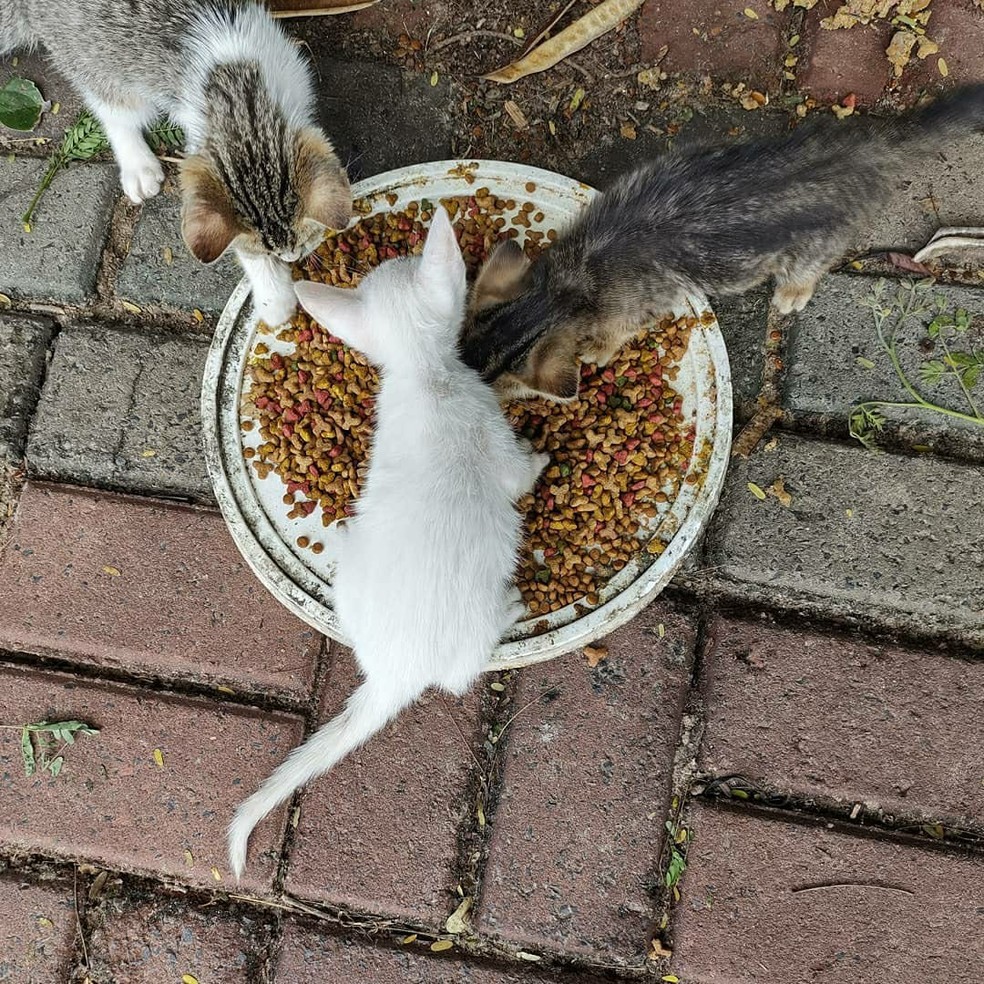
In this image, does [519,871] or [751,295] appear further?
[751,295]

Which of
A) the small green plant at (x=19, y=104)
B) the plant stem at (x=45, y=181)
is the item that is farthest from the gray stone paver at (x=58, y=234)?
the small green plant at (x=19, y=104)

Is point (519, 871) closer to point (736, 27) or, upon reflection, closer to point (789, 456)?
point (789, 456)

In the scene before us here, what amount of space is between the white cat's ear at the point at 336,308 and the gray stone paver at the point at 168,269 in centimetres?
52

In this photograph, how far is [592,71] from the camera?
222 cm

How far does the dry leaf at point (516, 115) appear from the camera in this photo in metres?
2.21

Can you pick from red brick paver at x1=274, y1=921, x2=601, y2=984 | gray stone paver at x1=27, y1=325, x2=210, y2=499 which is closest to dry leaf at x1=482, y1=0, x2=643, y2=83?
gray stone paver at x1=27, y1=325, x2=210, y2=499

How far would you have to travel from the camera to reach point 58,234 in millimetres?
2227

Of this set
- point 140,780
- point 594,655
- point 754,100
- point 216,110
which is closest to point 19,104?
point 216,110

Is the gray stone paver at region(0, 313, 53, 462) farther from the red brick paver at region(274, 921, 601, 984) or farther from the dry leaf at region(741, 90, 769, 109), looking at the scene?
the dry leaf at region(741, 90, 769, 109)

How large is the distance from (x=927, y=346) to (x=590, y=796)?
53.1 inches

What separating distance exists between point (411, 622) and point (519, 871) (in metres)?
0.75

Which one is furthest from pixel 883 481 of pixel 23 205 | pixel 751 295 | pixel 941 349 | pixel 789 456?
pixel 23 205

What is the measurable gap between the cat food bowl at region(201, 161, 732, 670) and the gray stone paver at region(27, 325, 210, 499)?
180 millimetres

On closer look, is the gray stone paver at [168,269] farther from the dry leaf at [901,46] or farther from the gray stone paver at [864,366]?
the dry leaf at [901,46]
